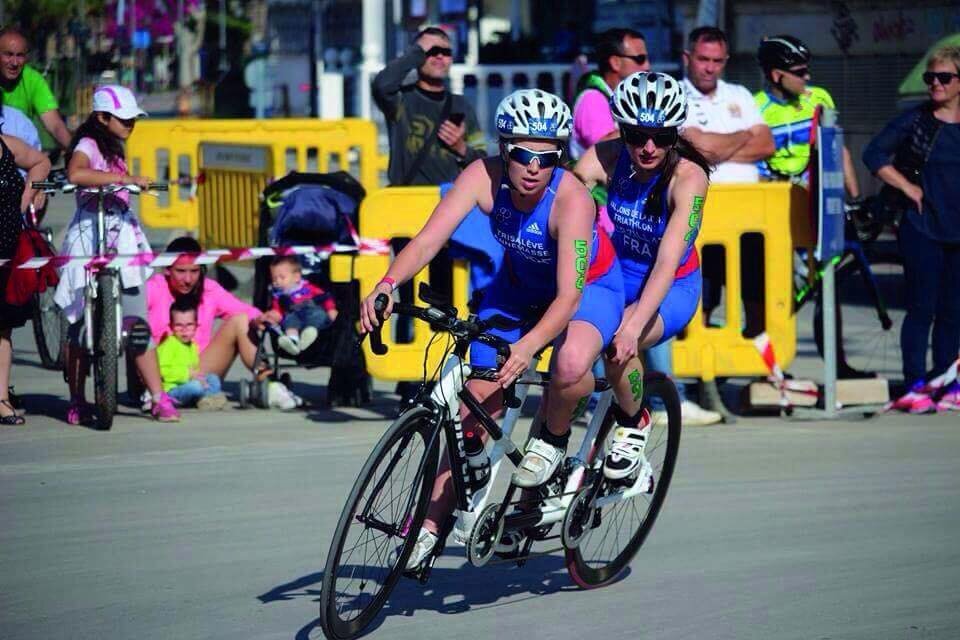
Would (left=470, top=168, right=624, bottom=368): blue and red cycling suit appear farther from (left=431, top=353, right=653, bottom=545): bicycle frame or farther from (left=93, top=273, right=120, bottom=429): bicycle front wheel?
(left=93, top=273, right=120, bottom=429): bicycle front wheel

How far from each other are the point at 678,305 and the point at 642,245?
0.91 feet

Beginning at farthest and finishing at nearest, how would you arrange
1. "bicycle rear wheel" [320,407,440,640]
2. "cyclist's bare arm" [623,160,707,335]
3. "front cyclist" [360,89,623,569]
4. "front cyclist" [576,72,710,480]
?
"front cyclist" [576,72,710,480] < "cyclist's bare arm" [623,160,707,335] < "front cyclist" [360,89,623,569] < "bicycle rear wheel" [320,407,440,640]

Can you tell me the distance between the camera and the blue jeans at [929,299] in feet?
35.3

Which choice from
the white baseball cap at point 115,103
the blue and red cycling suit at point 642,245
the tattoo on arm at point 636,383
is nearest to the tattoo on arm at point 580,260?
the tattoo on arm at point 636,383

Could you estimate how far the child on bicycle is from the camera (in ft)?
33.3

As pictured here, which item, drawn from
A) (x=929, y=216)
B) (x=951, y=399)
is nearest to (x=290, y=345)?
(x=929, y=216)

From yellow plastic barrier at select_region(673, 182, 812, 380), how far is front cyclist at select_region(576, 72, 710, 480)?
3.53m

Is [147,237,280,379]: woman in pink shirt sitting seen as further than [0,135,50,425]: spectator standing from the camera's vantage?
Yes

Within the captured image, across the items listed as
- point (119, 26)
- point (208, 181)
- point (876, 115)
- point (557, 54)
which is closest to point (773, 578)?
point (208, 181)

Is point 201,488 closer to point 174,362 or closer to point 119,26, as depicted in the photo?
point 174,362

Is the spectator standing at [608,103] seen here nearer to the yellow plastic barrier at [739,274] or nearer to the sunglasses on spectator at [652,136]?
the yellow plastic barrier at [739,274]

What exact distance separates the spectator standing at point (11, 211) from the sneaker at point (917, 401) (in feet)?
17.0

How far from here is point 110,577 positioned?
696 cm

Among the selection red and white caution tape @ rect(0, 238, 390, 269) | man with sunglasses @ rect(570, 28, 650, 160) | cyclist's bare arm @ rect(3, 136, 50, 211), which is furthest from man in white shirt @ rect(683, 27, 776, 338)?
cyclist's bare arm @ rect(3, 136, 50, 211)
